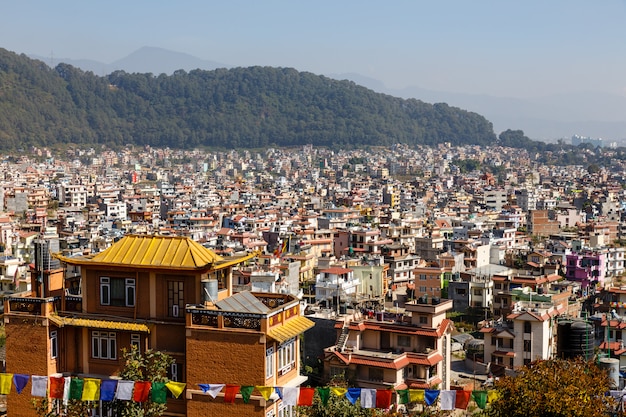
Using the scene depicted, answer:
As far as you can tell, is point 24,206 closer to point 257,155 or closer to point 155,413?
point 155,413

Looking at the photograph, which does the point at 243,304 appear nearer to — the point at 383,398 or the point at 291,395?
the point at 291,395

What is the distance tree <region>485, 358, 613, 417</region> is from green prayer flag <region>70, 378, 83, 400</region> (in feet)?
12.6

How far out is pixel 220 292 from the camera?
8.16m

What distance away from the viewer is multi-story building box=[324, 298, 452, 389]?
1419 cm

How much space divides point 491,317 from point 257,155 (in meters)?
93.1

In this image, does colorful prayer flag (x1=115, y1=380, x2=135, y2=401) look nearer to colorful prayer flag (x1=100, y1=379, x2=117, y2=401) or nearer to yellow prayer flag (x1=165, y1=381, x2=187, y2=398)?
colorful prayer flag (x1=100, y1=379, x2=117, y2=401)

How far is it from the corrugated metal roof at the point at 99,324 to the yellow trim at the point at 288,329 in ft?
3.94

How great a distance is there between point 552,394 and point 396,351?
22.3 ft

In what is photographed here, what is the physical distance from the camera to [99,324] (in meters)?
8.02

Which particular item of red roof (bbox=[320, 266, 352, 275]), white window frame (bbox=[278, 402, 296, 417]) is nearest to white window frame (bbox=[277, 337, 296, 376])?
white window frame (bbox=[278, 402, 296, 417])

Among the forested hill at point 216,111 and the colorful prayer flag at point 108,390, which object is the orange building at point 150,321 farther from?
the forested hill at point 216,111

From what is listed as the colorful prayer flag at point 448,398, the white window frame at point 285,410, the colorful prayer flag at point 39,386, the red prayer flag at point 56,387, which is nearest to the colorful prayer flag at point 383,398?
the colorful prayer flag at point 448,398

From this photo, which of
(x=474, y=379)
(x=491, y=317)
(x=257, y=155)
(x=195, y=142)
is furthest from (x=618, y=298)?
(x=195, y=142)

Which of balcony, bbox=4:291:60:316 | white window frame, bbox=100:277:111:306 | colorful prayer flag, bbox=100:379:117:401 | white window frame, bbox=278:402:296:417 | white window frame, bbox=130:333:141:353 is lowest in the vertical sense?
white window frame, bbox=278:402:296:417
